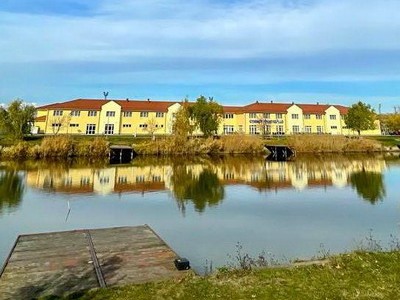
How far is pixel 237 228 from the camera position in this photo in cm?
1554

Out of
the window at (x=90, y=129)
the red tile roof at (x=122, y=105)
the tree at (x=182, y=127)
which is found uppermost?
the red tile roof at (x=122, y=105)

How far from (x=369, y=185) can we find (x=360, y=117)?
183 feet

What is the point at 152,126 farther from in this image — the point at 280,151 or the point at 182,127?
the point at 280,151

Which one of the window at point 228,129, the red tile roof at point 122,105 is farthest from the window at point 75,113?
the window at point 228,129

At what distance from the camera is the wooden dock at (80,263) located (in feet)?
26.9

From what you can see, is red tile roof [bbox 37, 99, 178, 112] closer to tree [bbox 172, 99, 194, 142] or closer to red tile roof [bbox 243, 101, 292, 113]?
red tile roof [bbox 243, 101, 292, 113]

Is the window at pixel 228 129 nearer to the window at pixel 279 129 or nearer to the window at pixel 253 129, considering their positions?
the window at pixel 253 129

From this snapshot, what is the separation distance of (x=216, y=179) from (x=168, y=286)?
24.5 meters

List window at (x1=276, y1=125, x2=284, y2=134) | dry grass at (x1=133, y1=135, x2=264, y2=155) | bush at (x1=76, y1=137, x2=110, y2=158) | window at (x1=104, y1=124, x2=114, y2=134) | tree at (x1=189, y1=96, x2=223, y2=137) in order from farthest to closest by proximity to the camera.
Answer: window at (x1=276, y1=125, x2=284, y2=134) → window at (x1=104, y1=124, x2=114, y2=134) → tree at (x1=189, y1=96, x2=223, y2=137) → dry grass at (x1=133, y1=135, x2=264, y2=155) → bush at (x1=76, y1=137, x2=110, y2=158)

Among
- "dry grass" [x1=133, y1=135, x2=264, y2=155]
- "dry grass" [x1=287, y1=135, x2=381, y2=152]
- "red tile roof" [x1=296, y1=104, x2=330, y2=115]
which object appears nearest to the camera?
"dry grass" [x1=133, y1=135, x2=264, y2=155]

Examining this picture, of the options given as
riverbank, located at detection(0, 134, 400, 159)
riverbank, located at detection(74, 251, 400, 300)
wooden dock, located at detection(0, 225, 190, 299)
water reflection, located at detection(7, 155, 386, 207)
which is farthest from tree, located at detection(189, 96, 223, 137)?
riverbank, located at detection(74, 251, 400, 300)

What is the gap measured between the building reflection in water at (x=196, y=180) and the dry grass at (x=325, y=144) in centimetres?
2054

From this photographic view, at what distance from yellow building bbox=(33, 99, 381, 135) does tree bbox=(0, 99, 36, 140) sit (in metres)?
14.6

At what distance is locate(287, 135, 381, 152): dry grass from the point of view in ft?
202
